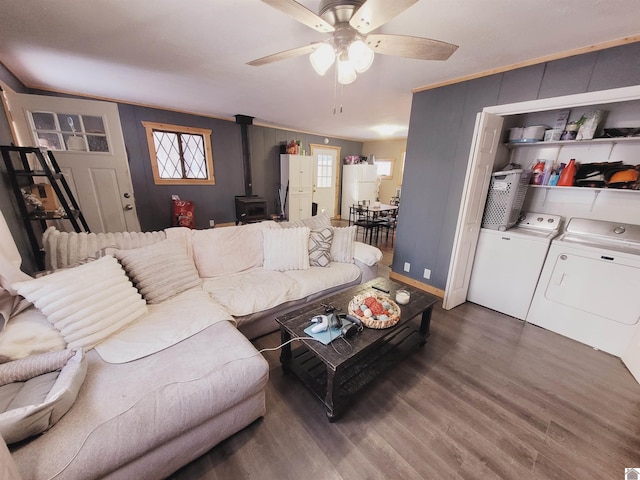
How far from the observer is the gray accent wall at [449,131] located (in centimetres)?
170

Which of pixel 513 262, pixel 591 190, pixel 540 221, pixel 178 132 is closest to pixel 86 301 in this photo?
pixel 513 262

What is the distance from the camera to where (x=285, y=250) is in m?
2.30

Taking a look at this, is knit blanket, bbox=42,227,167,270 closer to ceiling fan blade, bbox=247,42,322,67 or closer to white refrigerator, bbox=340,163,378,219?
ceiling fan blade, bbox=247,42,322,67

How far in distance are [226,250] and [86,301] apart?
3.38 ft


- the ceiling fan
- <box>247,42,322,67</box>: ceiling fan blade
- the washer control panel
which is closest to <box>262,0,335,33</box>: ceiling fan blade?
the ceiling fan

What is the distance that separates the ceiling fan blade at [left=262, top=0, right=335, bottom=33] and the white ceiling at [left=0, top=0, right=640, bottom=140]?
34 centimetres

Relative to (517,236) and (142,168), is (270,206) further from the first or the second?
(517,236)

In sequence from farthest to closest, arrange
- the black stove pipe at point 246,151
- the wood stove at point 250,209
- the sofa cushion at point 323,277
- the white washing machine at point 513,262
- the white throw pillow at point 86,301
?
1. the wood stove at point 250,209
2. the black stove pipe at point 246,151
3. the white washing machine at point 513,262
4. the sofa cushion at point 323,277
5. the white throw pillow at point 86,301

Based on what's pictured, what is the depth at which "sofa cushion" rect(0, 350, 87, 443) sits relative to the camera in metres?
0.75

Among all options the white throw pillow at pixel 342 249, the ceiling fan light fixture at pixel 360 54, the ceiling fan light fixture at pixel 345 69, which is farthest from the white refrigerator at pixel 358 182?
the ceiling fan light fixture at pixel 360 54

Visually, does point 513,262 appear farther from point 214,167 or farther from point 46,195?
point 214,167

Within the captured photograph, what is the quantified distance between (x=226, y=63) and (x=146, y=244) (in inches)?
66.6

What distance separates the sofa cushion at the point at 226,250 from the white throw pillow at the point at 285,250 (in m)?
0.09

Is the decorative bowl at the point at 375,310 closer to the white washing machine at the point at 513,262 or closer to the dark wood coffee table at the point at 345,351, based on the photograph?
the dark wood coffee table at the point at 345,351
